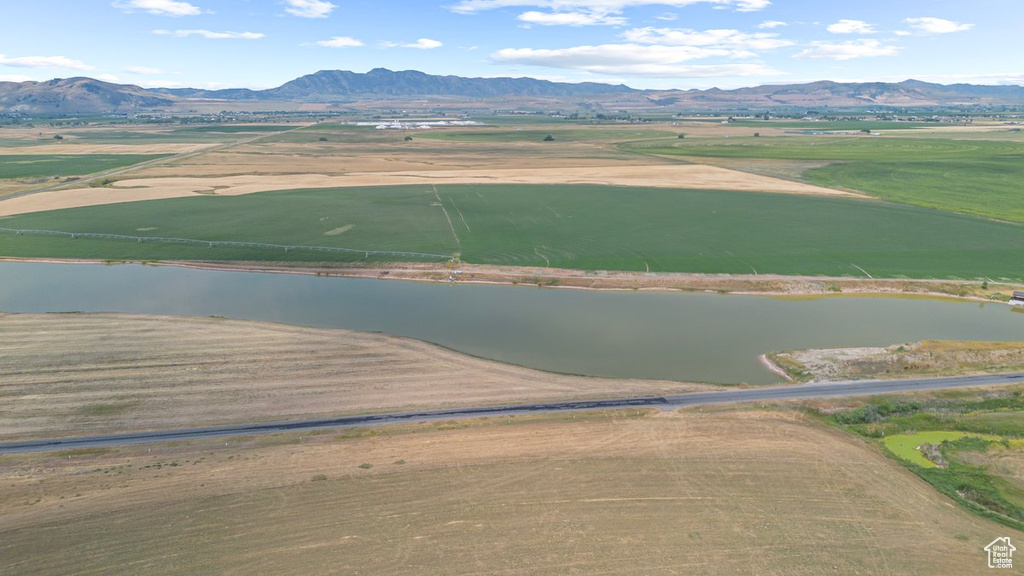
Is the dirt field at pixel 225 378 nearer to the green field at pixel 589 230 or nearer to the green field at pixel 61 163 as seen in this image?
the green field at pixel 589 230

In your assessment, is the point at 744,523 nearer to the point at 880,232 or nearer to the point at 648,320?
the point at 648,320

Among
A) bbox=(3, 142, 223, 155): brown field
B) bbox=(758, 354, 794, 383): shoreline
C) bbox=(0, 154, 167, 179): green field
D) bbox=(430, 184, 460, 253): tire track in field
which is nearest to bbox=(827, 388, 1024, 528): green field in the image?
bbox=(758, 354, 794, 383): shoreline

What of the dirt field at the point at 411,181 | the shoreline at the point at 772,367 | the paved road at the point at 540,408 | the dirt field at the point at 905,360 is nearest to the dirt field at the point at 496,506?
the paved road at the point at 540,408

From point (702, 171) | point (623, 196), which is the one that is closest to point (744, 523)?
point (623, 196)

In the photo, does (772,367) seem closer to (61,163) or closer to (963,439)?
(963,439)

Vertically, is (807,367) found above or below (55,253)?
below

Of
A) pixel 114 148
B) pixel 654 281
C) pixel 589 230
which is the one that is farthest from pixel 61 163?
pixel 654 281
